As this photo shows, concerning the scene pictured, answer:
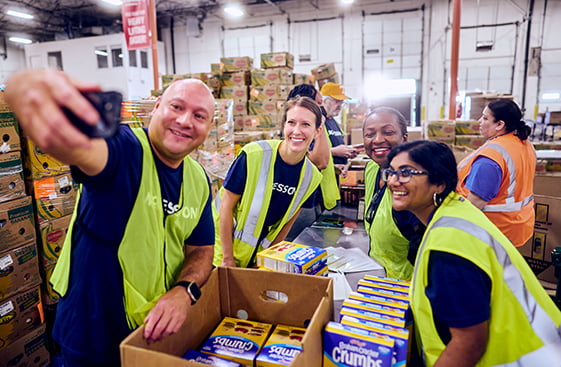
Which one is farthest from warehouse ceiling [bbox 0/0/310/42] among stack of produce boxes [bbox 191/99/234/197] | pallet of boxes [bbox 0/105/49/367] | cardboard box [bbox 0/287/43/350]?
cardboard box [bbox 0/287/43/350]

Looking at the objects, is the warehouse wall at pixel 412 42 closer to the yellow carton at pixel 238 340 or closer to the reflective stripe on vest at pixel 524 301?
the reflective stripe on vest at pixel 524 301

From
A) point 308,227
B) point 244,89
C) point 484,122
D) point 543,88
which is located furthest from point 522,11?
point 308,227

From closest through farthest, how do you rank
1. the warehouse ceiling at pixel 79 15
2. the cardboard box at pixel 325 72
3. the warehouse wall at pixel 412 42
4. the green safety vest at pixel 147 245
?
1. the green safety vest at pixel 147 245
2. the cardboard box at pixel 325 72
3. the warehouse wall at pixel 412 42
4. the warehouse ceiling at pixel 79 15

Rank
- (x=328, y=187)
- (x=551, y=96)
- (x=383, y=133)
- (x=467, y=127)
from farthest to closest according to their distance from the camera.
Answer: (x=551, y=96) < (x=467, y=127) < (x=328, y=187) < (x=383, y=133)

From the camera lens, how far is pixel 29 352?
110 inches

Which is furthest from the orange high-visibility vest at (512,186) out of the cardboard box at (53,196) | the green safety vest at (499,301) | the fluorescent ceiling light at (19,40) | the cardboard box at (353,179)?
the fluorescent ceiling light at (19,40)

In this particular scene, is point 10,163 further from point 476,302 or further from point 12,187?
point 476,302

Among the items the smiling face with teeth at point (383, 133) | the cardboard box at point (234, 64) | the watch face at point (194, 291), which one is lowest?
the watch face at point (194, 291)

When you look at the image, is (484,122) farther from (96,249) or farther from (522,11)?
(522,11)

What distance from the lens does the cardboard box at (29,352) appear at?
265 cm

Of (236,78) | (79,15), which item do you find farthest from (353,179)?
(79,15)

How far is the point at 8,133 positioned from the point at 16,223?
0.64m

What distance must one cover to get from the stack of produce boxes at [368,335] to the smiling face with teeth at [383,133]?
110 cm

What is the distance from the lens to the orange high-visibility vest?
300 cm
